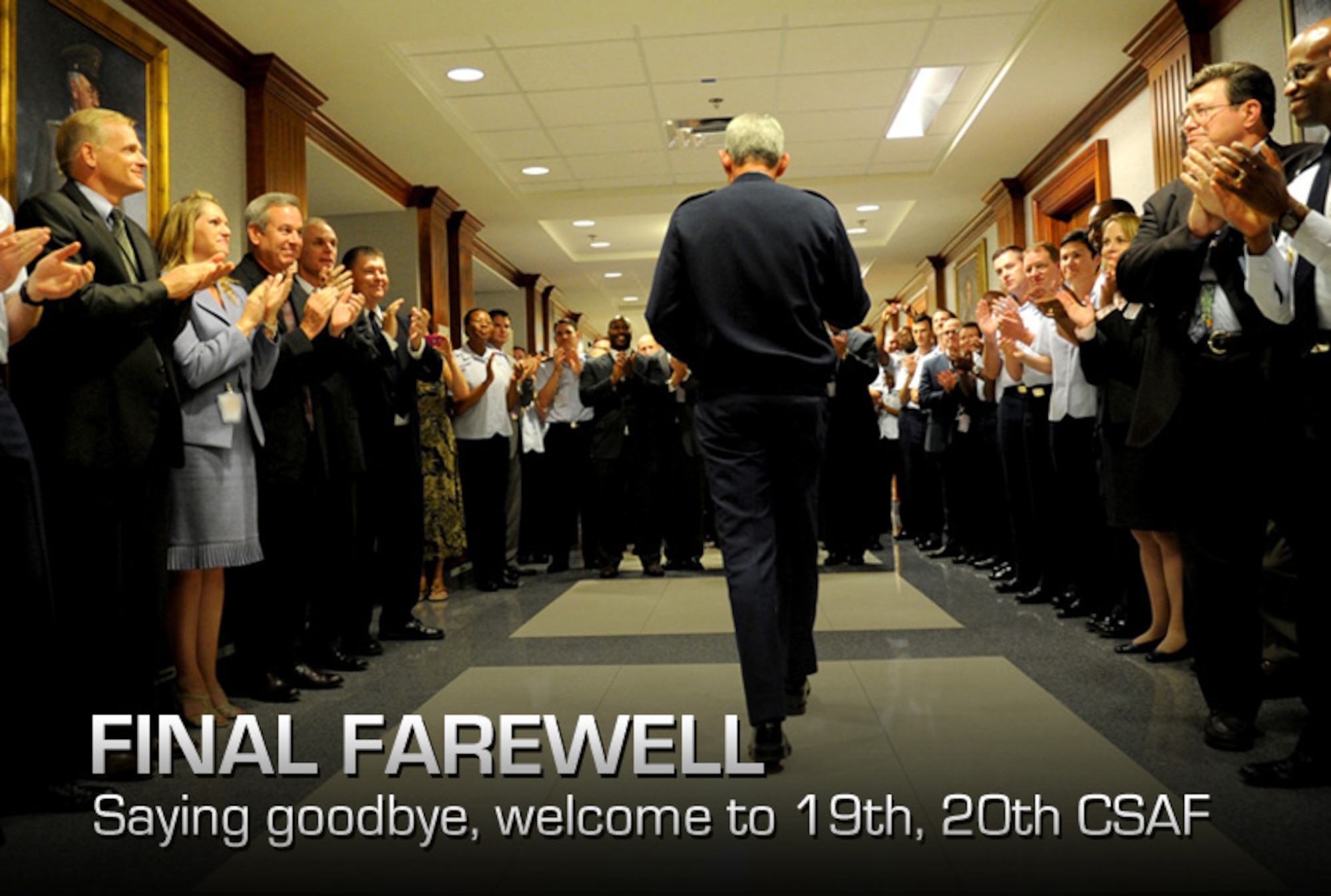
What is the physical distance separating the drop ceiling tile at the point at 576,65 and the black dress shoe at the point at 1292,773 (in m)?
4.53

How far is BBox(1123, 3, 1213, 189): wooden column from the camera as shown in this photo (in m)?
4.91

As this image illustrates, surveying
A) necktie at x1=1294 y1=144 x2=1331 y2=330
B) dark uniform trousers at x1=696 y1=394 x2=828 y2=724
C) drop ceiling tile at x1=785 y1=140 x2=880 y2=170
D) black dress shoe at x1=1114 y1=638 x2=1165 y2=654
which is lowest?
black dress shoe at x1=1114 y1=638 x2=1165 y2=654

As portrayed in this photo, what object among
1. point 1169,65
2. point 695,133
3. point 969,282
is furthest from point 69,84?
point 969,282

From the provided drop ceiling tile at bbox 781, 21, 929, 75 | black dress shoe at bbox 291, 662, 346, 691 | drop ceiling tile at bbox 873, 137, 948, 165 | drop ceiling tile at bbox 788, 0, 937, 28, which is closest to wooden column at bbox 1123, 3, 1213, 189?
drop ceiling tile at bbox 788, 0, 937, 28

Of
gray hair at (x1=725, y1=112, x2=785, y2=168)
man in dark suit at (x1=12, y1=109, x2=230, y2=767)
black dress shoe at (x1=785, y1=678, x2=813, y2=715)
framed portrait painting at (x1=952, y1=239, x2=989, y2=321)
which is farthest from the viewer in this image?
framed portrait painting at (x1=952, y1=239, x2=989, y2=321)

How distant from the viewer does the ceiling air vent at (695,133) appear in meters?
6.68

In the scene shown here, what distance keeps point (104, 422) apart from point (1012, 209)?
7701 mm

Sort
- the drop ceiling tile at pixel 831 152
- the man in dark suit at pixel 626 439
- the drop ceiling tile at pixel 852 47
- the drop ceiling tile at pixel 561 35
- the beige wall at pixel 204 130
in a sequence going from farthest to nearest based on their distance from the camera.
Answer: the drop ceiling tile at pixel 831 152 → the man in dark suit at pixel 626 439 → the drop ceiling tile at pixel 852 47 → the drop ceiling tile at pixel 561 35 → the beige wall at pixel 204 130

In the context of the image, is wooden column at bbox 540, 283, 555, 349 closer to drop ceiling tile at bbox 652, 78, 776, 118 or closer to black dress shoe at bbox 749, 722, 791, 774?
drop ceiling tile at bbox 652, 78, 776, 118

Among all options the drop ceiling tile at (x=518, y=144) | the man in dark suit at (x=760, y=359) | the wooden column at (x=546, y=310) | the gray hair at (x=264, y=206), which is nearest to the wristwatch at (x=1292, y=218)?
the man in dark suit at (x=760, y=359)

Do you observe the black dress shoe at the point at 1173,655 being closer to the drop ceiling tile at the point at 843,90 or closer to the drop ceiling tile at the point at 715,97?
the drop ceiling tile at the point at 843,90

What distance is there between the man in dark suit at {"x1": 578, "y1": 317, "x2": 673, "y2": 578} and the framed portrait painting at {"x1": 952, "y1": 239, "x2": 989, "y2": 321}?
4.83m

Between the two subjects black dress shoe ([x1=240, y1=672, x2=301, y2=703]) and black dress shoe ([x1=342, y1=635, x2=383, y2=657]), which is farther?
black dress shoe ([x1=342, y1=635, x2=383, y2=657])

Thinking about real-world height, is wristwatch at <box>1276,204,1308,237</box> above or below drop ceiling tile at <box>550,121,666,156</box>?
below
